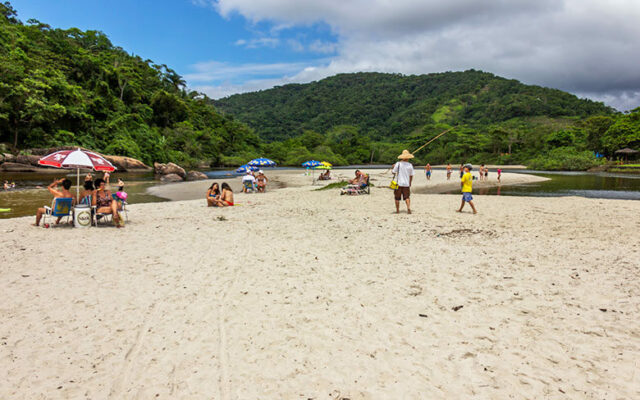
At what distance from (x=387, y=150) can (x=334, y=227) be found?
99.3 metres

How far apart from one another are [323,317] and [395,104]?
162 m

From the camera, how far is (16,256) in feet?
20.2

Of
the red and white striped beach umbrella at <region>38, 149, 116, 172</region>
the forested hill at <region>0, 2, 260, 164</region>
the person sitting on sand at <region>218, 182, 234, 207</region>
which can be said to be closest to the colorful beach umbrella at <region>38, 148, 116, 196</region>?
the red and white striped beach umbrella at <region>38, 149, 116, 172</region>

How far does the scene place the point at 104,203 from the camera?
920cm

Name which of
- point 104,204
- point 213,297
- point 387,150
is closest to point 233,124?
point 387,150

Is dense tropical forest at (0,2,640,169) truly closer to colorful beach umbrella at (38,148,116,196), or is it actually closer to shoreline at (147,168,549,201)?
shoreline at (147,168,549,201)

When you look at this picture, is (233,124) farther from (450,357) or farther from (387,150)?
(450,357)

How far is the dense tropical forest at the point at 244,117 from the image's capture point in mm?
38531

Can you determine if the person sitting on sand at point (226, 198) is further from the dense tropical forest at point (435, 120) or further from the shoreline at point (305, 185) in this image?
the dense tropical forest at point (435, 120)

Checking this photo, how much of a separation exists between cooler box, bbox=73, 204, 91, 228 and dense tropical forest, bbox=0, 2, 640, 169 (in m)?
14.4

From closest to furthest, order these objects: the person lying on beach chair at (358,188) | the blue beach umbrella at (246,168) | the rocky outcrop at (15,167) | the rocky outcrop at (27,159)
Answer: the person lying on beach chair at (358,188) < the blue beach umbrella at (246,168) < the rocky outcrop at (15,167) < the rocky outcrop at (27,159)

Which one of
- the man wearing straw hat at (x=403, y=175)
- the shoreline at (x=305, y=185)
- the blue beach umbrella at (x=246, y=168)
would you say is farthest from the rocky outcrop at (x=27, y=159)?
the man wearing straw hat at (x=403, y=175)

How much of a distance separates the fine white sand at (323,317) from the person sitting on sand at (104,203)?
143cm

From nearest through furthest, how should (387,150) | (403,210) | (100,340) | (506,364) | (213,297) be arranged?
1. (506,364)
2. (100,340)
3. (213,297)
4. (403,210)
5. (387,150)
